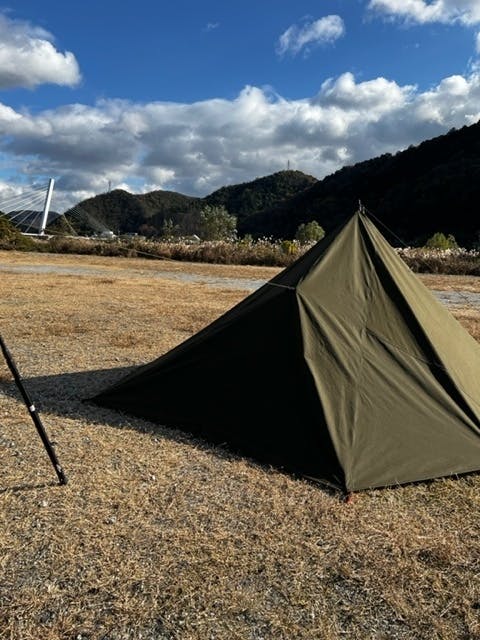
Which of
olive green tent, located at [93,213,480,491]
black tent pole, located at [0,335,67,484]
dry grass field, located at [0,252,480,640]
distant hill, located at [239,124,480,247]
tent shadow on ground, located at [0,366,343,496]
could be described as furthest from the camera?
distant hill, located at [239,124,480,247]

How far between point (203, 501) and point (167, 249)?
78.3 ft

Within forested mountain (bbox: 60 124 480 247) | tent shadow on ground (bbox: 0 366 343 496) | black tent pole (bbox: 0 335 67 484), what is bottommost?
tent shadow on ground (bbox: 0 366 343 496)

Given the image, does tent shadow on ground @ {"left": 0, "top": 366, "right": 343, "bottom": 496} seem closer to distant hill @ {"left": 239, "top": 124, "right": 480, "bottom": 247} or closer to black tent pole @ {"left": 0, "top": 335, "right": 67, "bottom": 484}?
black tent pole @ {"left": 0, "top": 335, "right": 67, "bottom": 484}

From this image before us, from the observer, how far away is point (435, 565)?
2791 millimetres

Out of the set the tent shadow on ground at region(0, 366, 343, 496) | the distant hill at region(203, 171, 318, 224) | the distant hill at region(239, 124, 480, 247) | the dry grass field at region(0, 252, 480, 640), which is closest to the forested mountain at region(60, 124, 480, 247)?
the distant hill at region(239, 124, 480, 247)

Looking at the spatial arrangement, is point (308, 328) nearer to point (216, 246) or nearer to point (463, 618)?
point (463, 618)

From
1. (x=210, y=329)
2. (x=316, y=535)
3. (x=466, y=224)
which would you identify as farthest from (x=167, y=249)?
(x=466, y=224)

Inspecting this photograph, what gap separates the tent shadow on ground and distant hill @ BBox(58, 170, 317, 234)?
320 feet

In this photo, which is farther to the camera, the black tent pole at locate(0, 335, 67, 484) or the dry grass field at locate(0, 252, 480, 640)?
the black tent pole at locate(0, 335, 67, 484)

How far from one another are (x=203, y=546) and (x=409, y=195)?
7272cm

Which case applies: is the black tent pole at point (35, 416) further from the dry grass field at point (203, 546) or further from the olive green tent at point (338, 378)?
the olive green tent at point (338, 378)

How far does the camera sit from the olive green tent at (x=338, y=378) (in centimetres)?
377

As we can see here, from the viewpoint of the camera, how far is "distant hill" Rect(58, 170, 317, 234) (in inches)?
4328

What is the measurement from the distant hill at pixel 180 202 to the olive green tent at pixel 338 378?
98678 millimetres
